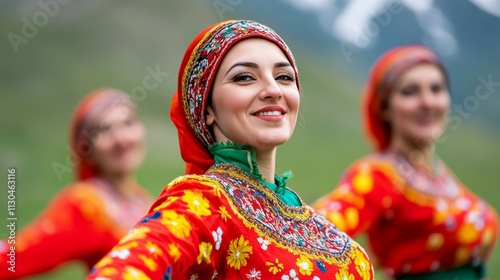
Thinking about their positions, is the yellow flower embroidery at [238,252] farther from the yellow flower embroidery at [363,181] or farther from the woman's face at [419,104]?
the woman's face at [419,104]

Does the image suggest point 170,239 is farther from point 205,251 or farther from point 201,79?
point 201,79

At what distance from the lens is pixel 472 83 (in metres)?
10.5

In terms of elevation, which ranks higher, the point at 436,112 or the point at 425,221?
the point at 436,112

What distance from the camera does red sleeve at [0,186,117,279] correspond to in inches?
182

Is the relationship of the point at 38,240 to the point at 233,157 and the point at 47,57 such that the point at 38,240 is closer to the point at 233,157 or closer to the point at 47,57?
the point at 233,157

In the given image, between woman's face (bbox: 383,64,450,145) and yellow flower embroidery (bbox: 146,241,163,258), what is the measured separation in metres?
2.59

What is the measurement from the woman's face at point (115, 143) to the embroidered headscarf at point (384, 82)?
4.70 ft

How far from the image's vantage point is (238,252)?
217cm

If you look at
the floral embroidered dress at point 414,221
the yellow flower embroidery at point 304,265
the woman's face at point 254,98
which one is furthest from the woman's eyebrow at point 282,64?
the floral embroidered dress at point 414,221

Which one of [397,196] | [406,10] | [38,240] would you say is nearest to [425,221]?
[397,196]

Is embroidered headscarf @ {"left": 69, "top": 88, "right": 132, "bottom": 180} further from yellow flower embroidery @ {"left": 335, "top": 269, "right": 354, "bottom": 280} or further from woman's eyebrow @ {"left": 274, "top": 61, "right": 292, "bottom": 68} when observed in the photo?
yellow flower embroidery @ {"left": 335, "top": 269, "right": 354, "bottom": 280}

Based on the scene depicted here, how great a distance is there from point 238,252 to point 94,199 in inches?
121

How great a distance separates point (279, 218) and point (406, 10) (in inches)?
309

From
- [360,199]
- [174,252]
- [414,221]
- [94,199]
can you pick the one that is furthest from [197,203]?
[94,199]
